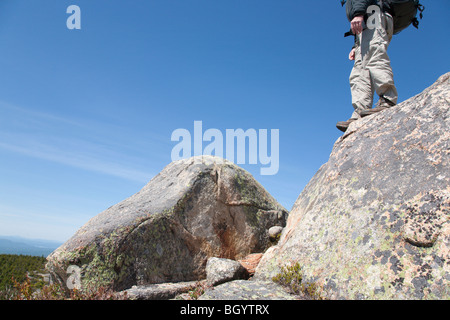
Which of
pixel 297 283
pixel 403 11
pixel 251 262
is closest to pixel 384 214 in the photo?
pixel 297 283

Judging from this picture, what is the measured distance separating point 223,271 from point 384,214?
13.3 feet

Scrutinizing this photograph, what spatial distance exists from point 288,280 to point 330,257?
3.61 feet

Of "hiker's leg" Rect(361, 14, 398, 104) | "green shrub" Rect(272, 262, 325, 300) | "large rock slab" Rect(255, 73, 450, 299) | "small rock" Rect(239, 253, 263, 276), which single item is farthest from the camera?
"hiker's leg" Rect(361, 14, 398, 104)

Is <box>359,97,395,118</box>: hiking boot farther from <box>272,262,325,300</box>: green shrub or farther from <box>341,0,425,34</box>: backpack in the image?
<box>272,262,325,300</box>: green shrub

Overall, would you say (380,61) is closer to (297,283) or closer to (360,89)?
(360,89)

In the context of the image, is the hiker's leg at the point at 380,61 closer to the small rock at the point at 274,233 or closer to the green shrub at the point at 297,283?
the small rock at the point at 274,233

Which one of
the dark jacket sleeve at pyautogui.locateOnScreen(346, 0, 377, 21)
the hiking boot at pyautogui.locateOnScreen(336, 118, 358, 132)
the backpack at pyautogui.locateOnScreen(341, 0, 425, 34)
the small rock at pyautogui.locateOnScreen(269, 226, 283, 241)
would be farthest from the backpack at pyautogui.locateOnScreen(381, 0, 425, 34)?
the small rock at pyautogui.locateOnScreen(269, 226, 283, 241)

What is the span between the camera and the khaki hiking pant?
9383mm

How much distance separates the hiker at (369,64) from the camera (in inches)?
369

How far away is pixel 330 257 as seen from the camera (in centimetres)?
662

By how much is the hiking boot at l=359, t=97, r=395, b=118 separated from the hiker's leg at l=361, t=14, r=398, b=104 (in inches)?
3.8
